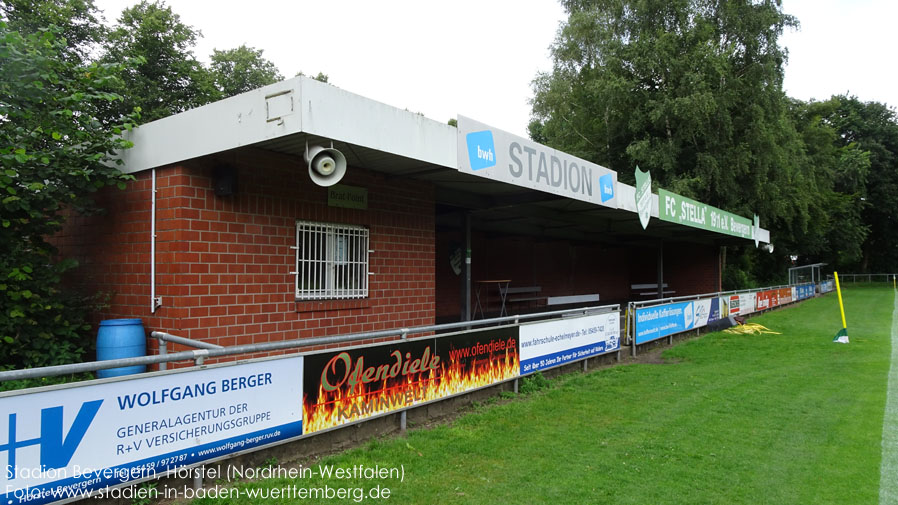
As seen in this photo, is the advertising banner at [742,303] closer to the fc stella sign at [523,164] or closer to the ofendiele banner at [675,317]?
the ofendiele banner at [675,317]

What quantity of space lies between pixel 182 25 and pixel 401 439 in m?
22.0

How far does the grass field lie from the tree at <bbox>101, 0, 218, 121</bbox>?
17620mm

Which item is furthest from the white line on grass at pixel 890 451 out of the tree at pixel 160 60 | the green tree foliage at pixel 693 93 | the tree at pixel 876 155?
the tree at pixel 876 155

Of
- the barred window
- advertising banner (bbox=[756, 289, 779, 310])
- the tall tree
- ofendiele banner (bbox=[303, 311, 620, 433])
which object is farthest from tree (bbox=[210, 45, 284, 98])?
the tall tree

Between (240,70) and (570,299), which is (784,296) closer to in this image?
(570,299)

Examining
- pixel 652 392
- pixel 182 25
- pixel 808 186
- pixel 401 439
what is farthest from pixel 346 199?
pixel 808 186

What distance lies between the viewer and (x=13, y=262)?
530cm

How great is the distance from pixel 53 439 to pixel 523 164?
617 centimetres

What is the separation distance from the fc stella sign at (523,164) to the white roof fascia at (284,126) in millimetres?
562

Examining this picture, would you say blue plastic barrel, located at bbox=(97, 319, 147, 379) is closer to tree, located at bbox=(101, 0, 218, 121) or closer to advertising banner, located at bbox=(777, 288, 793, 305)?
tree, located at bbox=(101, 0, 218, 121)

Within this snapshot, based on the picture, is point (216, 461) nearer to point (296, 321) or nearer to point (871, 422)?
point (296, 321)

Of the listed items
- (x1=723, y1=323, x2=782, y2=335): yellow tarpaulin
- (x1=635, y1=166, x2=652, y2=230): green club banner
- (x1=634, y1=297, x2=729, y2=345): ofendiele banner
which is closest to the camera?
(x1=635, y1=166, x2=652, y2=230): green club banner

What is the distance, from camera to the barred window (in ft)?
22.2

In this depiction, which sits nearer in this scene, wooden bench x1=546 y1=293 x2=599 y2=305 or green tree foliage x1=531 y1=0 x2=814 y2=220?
wooden bench x1=546 y1=293 x2=599 y2=305
